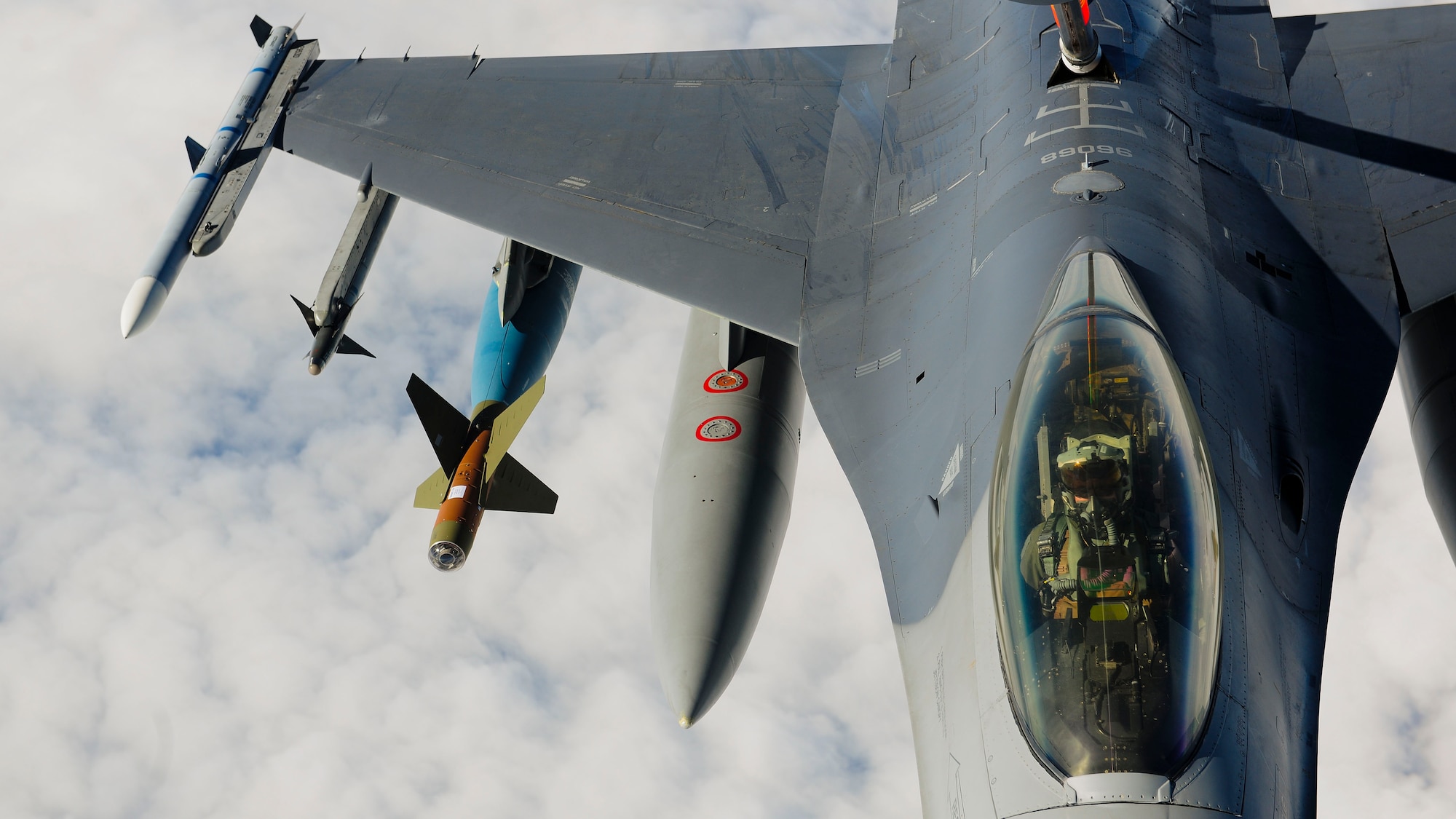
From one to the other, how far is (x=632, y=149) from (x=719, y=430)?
2.60 m

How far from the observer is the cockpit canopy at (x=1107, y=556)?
4.27 m

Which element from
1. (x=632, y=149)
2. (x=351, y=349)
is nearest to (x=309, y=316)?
(x=351, y=349)

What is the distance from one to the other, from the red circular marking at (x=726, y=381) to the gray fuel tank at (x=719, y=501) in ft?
0.03

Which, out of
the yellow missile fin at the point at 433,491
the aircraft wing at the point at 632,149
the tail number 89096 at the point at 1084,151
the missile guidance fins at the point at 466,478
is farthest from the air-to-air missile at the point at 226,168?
the tail number 89096 at the point at 1084,151

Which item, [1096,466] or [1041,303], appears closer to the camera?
[1096,466]

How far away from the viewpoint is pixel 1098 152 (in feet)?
25.1

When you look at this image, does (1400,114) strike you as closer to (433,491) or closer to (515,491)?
(515,491)

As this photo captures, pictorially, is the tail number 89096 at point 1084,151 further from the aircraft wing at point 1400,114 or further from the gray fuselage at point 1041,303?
the aircraft wing at point 1400,114

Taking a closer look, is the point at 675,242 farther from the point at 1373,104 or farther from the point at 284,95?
the point at 1373,104

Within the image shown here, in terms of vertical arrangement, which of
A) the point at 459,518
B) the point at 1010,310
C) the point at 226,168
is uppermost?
the point at 226,168

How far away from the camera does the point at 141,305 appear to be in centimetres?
901

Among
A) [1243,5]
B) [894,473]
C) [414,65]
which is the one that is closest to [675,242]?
[894,473]

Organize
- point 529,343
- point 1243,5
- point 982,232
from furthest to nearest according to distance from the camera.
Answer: point 529,343 → point 1243,5 → point 982,232

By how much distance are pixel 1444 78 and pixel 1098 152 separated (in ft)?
11.7
